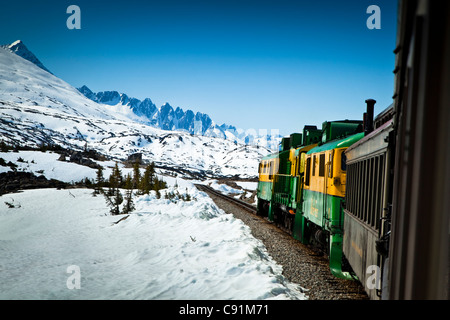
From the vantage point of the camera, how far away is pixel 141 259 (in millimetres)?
9477

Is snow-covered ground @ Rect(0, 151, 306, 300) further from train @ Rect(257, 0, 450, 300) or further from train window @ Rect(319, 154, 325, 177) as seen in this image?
train window @ Rect(319, 154, 325, 177)

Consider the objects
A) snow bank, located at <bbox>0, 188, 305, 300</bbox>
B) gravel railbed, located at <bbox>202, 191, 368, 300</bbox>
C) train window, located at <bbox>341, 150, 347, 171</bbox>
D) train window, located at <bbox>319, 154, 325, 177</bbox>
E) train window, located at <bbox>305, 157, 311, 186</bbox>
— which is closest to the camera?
snow bank, located at <bbox>0, 188, 305, 300</bbox>

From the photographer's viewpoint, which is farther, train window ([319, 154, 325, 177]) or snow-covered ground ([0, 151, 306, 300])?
train window ([319, 154, 325, 177])

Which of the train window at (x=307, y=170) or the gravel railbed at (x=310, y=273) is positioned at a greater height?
the train window at (x=307, y=170)

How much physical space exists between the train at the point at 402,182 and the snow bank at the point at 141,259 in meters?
1.88

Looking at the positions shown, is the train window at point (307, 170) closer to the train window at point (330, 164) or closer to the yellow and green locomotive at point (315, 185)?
the yellow and green locomotive at point (315, 185)

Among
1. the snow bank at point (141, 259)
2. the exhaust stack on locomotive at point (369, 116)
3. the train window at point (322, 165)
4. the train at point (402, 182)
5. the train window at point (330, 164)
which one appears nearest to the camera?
the train at point (402, 182)

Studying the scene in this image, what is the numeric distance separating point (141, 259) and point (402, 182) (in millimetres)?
8517

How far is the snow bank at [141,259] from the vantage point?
6605mm

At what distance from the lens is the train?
1.92m

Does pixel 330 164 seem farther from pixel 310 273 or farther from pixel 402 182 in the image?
pixel 402 182

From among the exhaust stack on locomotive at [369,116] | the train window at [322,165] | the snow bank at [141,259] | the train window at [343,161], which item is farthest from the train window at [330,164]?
the snow bank at [141,259]

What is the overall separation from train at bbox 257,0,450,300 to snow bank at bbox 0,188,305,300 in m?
1.88

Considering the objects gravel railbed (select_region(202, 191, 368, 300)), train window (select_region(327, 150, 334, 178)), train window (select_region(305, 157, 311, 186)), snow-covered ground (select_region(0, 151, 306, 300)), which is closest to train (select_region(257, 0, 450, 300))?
train window (select_region(327, 150, 334, 178))
